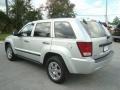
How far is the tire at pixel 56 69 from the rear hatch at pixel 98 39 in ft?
2.93

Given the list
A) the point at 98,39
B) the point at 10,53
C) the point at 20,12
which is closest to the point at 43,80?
the point at 98,39

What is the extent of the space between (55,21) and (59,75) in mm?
1553

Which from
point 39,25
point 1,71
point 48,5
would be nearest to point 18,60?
point 1,71

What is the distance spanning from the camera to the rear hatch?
4414 mm

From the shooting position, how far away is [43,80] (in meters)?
5.09

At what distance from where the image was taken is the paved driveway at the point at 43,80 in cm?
461

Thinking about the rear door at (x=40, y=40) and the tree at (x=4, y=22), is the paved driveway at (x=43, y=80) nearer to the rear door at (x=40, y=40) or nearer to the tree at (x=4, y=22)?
the rear door at (x=40, y=40)

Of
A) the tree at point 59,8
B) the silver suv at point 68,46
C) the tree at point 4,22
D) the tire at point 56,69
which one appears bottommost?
the tire at point 56,69

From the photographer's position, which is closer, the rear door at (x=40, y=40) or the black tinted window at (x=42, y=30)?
the rear door at (x=40, y=40)

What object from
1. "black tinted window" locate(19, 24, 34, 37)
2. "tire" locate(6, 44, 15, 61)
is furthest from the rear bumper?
"tire" locate(6, 44, 15, 61)

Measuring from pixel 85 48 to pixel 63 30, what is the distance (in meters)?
0.87

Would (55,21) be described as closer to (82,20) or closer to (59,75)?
(82,20)

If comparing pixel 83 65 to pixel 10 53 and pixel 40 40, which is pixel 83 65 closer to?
pixel 40 40

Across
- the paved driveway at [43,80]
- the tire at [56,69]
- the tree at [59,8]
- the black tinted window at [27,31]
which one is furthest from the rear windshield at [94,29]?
the tree at [59,8]
